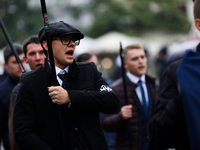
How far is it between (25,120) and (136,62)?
320 centimetres

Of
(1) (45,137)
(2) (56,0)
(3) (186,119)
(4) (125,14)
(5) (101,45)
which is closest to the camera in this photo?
(3) (186,119)

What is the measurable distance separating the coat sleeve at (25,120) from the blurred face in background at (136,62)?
3.00m

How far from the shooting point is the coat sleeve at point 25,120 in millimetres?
3545

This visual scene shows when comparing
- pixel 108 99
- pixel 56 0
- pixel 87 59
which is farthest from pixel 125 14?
pixel 108 99

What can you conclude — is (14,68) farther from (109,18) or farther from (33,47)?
(109,18)

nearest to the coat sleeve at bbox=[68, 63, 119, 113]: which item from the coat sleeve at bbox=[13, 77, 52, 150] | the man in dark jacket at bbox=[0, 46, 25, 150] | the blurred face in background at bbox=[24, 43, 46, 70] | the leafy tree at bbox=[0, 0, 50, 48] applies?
the coat sleeve at bbox=[13, 77, 52, 150]

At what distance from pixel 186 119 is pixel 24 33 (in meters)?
37.9

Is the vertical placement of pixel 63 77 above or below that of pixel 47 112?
above

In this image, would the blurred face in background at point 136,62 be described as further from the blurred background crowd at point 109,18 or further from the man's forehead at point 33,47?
the blurred background crowd at point 109,18

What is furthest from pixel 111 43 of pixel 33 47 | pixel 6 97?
pixel 33 47

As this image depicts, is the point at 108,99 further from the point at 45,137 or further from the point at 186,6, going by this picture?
the point at 186,6

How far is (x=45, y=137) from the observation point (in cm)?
360

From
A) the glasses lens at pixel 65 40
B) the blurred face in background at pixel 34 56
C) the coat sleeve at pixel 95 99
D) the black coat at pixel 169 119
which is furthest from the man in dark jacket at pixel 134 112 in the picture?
the black coat at pixel 169 119

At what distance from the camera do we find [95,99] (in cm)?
363
